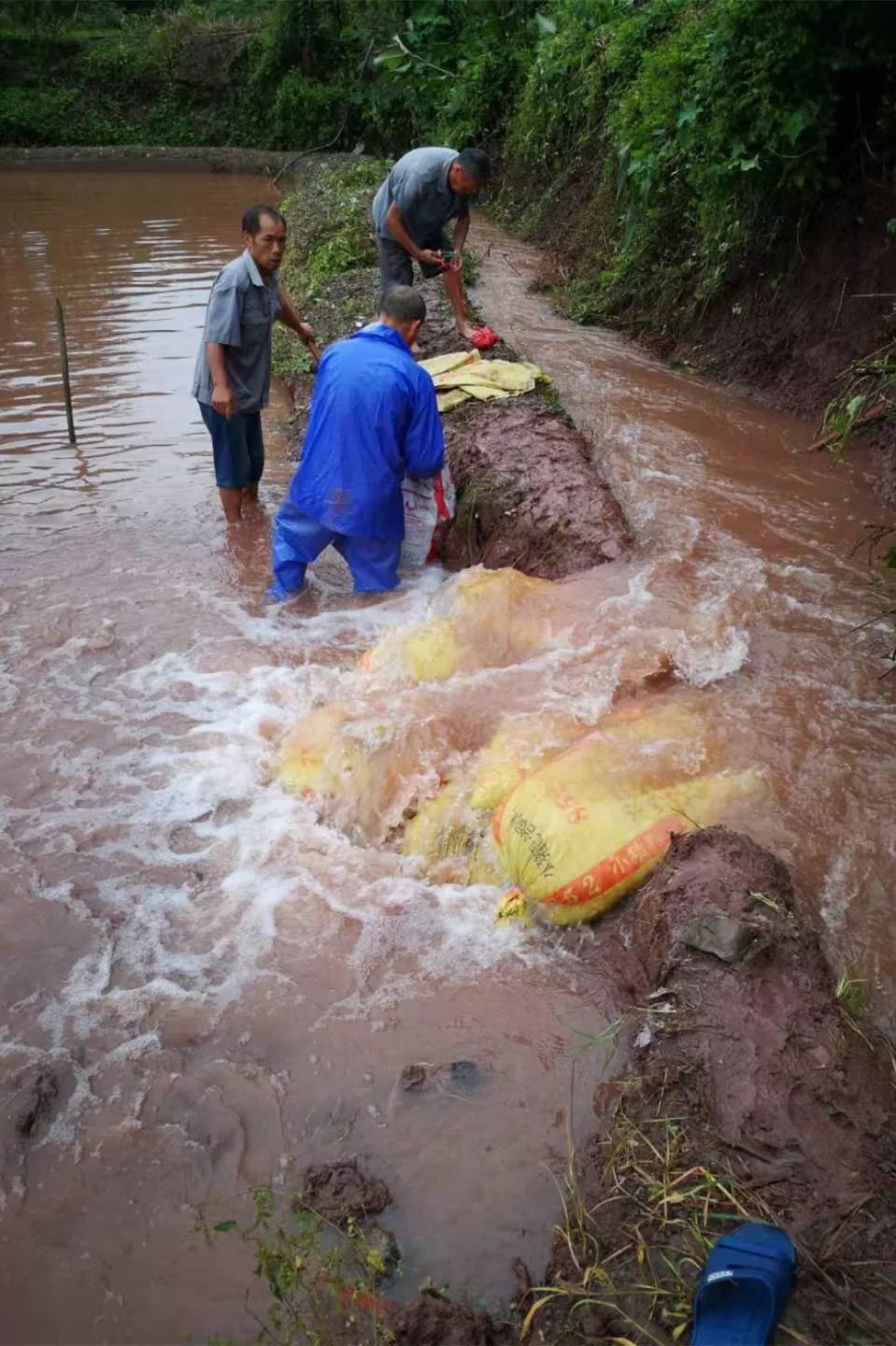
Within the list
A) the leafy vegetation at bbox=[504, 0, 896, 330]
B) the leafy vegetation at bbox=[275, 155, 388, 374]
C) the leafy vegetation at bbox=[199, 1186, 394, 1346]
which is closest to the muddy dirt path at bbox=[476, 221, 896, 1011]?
the leafy vegetation at bbox=[504, 0, 896, 330]

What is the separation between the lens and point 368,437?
4.70m

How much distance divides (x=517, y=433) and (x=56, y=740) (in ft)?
9.83

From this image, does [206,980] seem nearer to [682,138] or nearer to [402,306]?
[402,306]

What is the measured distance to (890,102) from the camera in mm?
6066

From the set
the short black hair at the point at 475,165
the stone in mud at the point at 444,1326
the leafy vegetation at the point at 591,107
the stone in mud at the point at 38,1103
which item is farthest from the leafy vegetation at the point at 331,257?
the stone in mud at the point at 444,1326

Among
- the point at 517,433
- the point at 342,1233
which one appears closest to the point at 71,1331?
the point at 342,1233

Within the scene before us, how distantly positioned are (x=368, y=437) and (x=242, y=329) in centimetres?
107

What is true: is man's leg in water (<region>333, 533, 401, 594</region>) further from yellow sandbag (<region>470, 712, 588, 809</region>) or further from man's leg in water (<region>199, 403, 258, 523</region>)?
yellow sandbag (<region>470, 712, 588, 809</region>)

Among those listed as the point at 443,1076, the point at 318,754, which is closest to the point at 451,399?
the point at 318,754

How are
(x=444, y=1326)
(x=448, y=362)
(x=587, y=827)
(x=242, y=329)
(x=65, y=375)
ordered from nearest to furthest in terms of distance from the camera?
1. (x=444, y=1326)
2. (x=587, y=827)
3. (x=242, y=329)
4. (x=448, y=362)
5. (x=65, y=375)

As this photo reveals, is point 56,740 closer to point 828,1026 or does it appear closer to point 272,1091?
point 272,1091

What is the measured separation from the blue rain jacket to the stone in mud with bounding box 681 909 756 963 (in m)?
2.74

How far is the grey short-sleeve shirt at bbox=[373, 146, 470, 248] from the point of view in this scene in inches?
244

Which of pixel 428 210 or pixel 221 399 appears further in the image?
pixel 428 210
